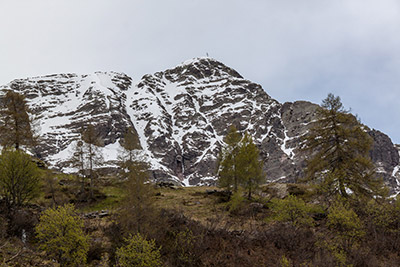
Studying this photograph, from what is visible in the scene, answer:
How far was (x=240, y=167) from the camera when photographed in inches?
1026

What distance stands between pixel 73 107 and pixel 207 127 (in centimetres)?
10852

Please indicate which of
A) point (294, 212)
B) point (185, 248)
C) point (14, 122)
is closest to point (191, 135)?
point (14, 122)

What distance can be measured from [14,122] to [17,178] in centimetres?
1396

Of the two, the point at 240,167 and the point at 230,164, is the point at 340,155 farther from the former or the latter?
the point at 230,164

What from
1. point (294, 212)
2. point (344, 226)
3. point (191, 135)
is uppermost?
point (191, 135)

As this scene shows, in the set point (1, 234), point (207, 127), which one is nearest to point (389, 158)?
point (207, 127)

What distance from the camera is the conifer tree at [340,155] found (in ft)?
63.1

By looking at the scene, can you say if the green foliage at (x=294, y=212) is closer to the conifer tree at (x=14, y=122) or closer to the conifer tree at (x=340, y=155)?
the conifer tree at (x=340, y=155)

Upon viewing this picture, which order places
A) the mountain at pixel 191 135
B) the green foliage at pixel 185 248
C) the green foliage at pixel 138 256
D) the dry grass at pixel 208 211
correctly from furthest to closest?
the mountain at pixel 191 135
the dry grass at pixel 208 211
the green foliage at pixel 185 248
the green foliage at pixel 138 256

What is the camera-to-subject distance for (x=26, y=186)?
19922 mm

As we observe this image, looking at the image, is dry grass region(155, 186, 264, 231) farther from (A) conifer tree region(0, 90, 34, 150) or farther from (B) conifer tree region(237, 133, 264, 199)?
(A) conifer tree region(0, 90, 34, 150)

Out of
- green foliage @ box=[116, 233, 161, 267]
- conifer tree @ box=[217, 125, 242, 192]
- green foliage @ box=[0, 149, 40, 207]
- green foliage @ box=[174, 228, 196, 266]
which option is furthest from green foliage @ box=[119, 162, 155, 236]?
conifer tree @ box=[217, 125, 242, 192]

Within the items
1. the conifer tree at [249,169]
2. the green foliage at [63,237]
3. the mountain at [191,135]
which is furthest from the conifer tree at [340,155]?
the mountain at [191,135]

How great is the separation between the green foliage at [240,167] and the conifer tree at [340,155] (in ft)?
19.3
